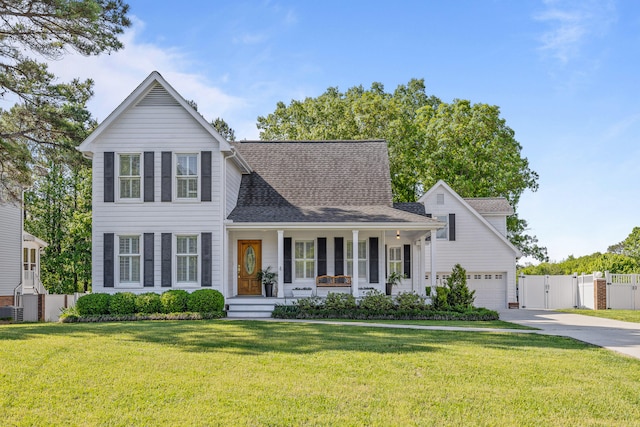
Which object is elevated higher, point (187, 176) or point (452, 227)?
point (187, 176)

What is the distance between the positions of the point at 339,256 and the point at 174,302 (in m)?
6.08

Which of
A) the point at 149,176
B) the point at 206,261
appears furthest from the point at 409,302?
the point at 149,176

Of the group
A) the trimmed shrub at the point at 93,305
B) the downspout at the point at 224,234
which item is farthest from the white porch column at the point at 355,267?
the trimmed shrub at the point at 93,305

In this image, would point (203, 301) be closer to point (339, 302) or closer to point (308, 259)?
point (339, 302)

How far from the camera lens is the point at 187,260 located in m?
20.0

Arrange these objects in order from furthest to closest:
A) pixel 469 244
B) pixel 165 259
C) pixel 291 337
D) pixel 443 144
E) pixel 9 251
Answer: pixel 443 144 < pixel 9 251 < pixel 469 244 < pixel 165 259 < pixel 291 337

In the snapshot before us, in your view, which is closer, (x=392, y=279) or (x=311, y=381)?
(x=311, y=381)

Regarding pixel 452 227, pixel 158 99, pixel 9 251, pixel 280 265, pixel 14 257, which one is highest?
pixel 158 99

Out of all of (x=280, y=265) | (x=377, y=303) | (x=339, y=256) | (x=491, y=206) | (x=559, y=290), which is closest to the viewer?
(x=377, y=303)

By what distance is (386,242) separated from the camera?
23031mm

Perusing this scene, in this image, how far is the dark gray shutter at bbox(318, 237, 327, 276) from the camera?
21.8 m

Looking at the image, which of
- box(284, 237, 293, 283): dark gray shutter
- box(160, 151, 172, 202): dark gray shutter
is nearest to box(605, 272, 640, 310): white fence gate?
box(284, 237, 293, 283): dark gray shutter

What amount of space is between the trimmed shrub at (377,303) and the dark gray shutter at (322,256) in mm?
2894

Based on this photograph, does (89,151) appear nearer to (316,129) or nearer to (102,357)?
(102,357)
